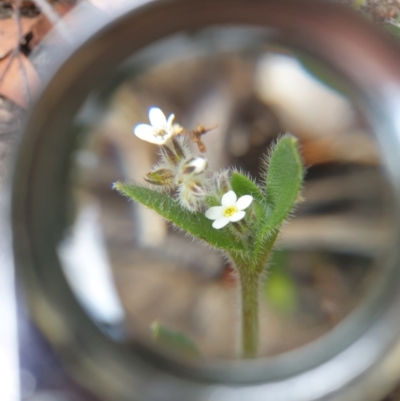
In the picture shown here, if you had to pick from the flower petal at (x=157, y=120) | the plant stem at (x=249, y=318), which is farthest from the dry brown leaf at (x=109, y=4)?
the plant stem at (x=249, y=318)

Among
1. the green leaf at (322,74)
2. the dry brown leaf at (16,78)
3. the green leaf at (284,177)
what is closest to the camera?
the green leaf at (284,177)

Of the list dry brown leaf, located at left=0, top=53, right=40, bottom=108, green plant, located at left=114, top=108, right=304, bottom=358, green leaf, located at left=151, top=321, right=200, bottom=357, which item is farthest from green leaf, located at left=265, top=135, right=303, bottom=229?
dry brown leaf, located at left=0, top=53, right=40, bottom=108

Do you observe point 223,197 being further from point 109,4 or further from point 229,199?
point 109,4

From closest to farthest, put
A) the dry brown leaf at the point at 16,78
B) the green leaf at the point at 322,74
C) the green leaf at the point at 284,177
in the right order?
the green leaf at the point at 284,177 < the green leaf at the point at 322,74 < the dry brown leaf at the point at 16,78

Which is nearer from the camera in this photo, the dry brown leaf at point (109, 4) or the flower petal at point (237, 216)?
the flower petal at point (237, 216)

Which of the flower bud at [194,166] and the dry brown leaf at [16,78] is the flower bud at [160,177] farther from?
the dry brown leaf at [16,78]

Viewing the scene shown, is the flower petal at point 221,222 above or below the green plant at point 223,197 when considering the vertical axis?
below

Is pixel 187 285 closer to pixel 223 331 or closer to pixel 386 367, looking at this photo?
pixel 223 331

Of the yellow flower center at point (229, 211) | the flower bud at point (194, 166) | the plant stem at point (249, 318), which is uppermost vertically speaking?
the flower bud at point (194, 166)
